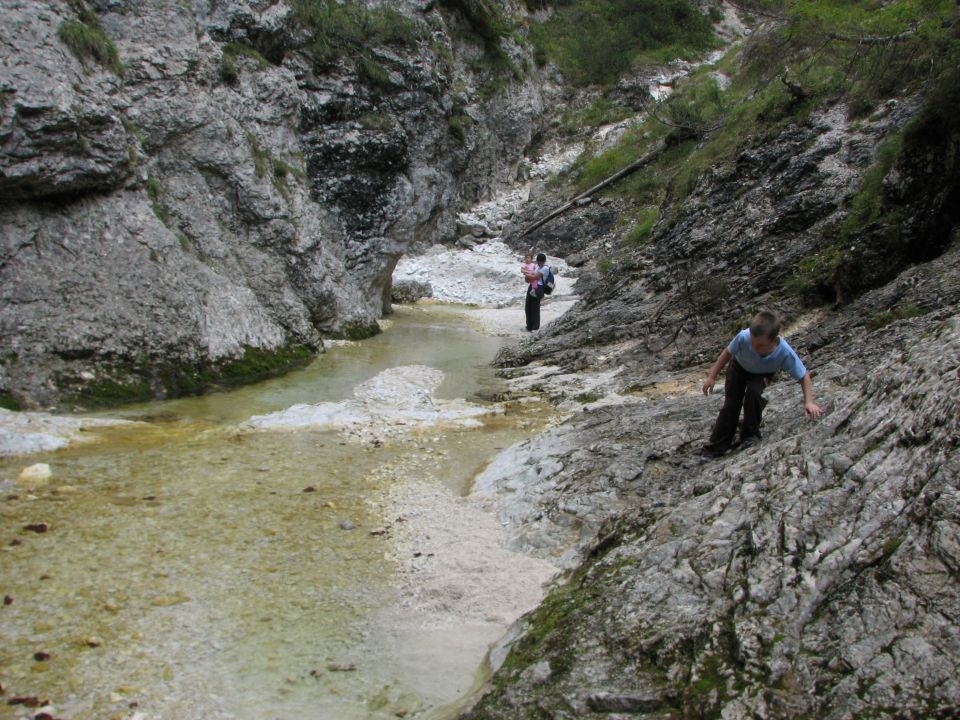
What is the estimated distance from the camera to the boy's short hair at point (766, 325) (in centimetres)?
562

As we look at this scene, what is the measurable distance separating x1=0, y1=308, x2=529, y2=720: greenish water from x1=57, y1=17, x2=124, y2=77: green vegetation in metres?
6.82

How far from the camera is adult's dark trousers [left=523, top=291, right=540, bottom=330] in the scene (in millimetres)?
18578

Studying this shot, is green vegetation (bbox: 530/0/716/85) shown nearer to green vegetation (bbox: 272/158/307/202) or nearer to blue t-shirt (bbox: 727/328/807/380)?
green vegetation (bbox: 272/158/307/202)

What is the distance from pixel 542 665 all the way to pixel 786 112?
15.9 meters

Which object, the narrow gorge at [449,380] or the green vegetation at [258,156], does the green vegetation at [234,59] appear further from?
the green vegetation at [258,156]

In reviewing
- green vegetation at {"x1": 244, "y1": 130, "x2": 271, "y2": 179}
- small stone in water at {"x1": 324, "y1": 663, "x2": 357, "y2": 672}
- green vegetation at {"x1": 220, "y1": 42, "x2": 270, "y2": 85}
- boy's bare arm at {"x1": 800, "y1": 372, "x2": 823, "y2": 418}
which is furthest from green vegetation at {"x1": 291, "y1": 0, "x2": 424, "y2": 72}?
small stone in water at {"x1": 324, "y1": 663, "x2": 357, "y2": 672}

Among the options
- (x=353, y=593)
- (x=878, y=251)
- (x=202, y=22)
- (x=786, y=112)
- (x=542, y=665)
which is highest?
(x=202, y=22)

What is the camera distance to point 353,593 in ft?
18.1

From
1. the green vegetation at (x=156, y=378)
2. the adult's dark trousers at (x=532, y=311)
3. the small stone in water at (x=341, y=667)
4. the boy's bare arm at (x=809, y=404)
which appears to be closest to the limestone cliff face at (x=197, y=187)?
the green vegetation at (x=156, y=378)

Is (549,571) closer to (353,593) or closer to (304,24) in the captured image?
(353,593)

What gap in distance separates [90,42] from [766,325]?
12.2m

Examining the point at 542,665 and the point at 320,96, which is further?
the point at 320,96

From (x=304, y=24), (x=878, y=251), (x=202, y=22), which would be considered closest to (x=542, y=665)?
(x=878, y=251)

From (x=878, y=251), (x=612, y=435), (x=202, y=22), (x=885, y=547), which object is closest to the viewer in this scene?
(x=885, y=547)
